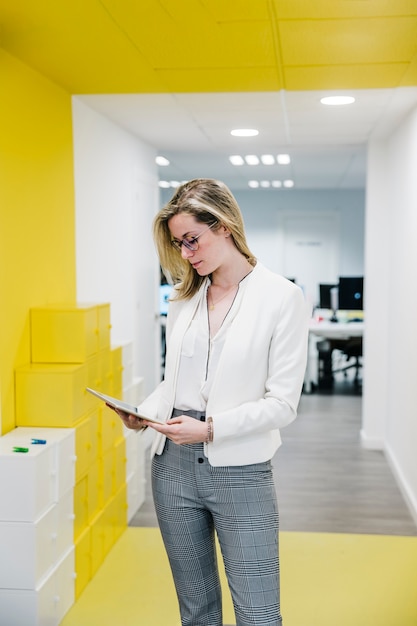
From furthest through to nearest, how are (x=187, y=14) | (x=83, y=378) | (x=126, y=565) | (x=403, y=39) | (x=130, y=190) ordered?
(x=130, y=190) → (x=126, y=565) → (x=83, y=378) → (x=403, y=39) → (x=187, y=14)

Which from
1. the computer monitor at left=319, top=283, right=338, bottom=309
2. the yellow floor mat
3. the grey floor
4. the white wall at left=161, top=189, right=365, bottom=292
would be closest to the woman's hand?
the yellow floor mat

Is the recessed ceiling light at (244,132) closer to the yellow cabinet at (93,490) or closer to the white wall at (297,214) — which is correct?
the yellow cabinet at (93,490)

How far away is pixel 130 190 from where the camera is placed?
570 centimetres

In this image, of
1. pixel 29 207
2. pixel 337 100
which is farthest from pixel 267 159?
pixel 29 207

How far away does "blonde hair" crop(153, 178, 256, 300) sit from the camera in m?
1.95

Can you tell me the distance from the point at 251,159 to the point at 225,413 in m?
6.01

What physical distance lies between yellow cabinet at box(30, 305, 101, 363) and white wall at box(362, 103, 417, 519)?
2.12m

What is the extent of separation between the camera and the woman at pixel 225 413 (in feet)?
6.26

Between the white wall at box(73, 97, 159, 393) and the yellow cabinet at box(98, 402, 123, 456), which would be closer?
the yellow cabinet at box(98, 402, 123, 456)

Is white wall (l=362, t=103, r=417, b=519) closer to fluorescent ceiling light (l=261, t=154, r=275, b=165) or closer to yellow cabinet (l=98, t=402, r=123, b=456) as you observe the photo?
fluorescent ceiling light (l=261, t=154, r=275, b=165)

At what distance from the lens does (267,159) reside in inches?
300

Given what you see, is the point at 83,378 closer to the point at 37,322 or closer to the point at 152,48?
the point at 37,322

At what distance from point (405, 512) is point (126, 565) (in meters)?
1.80

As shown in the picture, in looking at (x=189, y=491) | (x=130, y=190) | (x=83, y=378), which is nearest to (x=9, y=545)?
(x=83, y=378)
